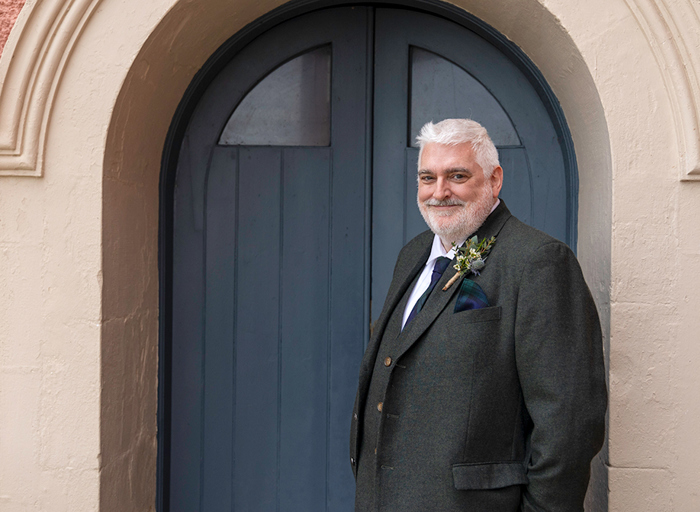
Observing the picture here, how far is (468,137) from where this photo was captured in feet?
5.60

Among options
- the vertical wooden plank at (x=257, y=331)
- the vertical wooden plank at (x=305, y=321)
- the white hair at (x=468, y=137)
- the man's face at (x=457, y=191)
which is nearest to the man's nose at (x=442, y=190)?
the man's face at (x=457, y=191)

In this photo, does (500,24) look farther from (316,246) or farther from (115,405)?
(115,405)

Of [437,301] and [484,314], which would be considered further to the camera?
[437,301]

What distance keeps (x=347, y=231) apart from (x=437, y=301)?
2.99ft

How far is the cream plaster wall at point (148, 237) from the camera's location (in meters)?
1.90

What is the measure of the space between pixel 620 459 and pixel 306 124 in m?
1.75

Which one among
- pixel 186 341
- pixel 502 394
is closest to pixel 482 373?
pixel 502 394

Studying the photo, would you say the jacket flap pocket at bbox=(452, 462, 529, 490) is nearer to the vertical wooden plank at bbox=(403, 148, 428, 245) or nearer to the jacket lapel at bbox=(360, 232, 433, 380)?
the jacket lapel at bbox=(360, 232, 433, 380)

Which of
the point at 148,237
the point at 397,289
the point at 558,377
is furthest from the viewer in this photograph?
the point at 148,237

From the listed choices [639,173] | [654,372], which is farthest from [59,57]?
[654,372]

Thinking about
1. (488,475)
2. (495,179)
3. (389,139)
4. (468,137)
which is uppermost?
(389,139)

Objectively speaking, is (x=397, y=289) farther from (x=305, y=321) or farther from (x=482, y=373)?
(x=305, y=321)

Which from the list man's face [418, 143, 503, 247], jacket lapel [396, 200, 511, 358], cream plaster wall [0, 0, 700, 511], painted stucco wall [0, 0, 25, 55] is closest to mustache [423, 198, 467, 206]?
man's face [418, 143, 503, 247]

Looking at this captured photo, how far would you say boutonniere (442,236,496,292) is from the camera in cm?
163
